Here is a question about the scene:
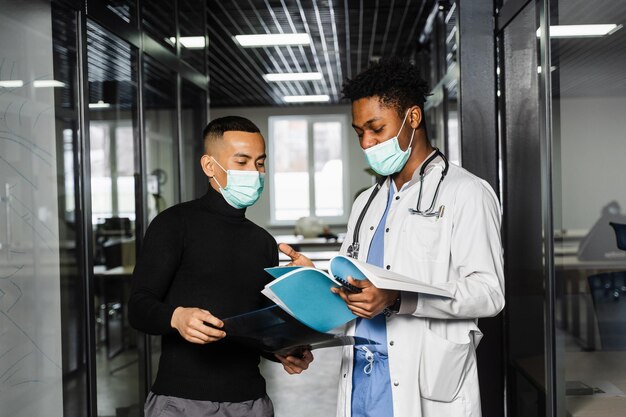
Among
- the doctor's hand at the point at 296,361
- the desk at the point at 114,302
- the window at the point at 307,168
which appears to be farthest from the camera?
the window at the point at 307,168

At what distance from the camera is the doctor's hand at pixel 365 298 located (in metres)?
1.54

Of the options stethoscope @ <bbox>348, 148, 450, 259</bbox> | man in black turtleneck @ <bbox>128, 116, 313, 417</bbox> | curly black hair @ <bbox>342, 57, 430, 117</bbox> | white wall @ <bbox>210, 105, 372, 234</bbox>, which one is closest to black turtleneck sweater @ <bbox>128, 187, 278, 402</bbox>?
man in black turtleneck @ <bbox>128, 116, 313, 417</bbox>

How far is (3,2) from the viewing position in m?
2.11

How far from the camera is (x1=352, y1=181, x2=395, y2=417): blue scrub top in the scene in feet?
5.87

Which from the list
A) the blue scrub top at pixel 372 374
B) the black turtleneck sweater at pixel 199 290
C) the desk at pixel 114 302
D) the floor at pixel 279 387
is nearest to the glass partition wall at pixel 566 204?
the blue scrub top at pixel 372 374

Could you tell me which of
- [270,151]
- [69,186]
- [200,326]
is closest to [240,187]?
[200,326]

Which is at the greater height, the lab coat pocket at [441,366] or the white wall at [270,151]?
the white wall at [270,151]

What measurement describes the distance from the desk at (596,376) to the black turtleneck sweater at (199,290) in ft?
3.11

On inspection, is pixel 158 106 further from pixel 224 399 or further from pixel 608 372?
A: pixel 608 372

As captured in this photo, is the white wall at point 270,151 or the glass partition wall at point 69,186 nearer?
the glass partition wall at point 69,186

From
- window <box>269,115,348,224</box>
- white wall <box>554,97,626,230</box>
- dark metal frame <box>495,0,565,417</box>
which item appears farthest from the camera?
window <box>269,115,348,224</box>

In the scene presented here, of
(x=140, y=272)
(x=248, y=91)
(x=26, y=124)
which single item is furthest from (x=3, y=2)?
(x=248, y=91)

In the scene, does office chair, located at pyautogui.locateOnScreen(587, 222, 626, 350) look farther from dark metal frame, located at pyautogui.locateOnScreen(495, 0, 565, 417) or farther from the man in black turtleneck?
the man in black turtleneck

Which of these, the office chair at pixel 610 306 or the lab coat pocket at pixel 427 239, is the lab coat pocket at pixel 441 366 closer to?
the lab coat pocket at pixel 427 239
